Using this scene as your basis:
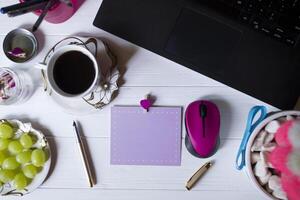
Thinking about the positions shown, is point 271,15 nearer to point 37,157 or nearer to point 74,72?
point 74,72

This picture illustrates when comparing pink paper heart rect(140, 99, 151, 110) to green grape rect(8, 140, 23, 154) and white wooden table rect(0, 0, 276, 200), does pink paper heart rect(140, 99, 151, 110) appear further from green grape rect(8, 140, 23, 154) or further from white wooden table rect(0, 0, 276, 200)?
green grape rect(8, 140, 23, 154)

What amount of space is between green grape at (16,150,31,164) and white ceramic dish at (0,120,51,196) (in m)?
0.02

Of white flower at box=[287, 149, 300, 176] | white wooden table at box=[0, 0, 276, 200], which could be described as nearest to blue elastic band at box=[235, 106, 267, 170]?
white wooden table at box=[0, 0, 276, 200]

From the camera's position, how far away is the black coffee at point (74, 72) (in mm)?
534

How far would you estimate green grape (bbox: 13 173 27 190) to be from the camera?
58 cm

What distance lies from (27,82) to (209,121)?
296 mm

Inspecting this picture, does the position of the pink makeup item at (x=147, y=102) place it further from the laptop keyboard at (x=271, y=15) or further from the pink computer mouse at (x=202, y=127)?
the laptop keyboard at (x=271, y=15)

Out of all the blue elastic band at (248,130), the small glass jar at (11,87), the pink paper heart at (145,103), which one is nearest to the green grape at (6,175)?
the small glass jar at (11,87)

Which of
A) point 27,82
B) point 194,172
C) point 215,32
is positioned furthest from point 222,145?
point 27,82

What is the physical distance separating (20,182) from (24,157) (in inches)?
1.5

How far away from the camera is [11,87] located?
0.62 metres

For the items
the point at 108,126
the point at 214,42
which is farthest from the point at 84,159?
the point at 214,42

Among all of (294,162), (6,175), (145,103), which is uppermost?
(294,162)

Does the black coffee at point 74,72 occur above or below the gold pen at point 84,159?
above
